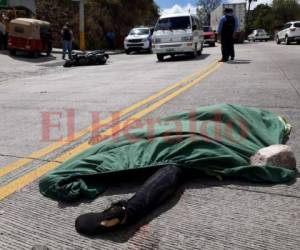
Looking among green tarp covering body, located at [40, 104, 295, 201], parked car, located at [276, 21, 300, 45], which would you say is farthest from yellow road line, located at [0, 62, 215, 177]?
parked car, located at [276, 21, 300, 45]

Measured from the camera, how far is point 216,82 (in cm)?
1055

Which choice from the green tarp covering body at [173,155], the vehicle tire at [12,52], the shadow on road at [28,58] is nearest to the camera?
the green tarp covering body at [173,155]

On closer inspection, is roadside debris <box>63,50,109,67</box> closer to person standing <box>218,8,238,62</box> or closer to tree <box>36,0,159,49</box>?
person standing <box>218,8,238,62</box>

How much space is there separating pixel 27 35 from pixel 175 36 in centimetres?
776

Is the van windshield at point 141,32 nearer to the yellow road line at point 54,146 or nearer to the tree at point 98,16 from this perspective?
the tree at point 98,16

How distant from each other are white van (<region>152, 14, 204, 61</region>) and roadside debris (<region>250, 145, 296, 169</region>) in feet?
53.0

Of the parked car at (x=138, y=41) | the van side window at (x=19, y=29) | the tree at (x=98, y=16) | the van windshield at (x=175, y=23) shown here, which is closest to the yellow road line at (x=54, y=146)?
the van windshield at (x=175, y=23)

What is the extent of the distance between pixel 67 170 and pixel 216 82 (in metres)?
7.32

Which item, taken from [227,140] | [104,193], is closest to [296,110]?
[227,140]

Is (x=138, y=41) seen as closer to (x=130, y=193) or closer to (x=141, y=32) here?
(x=141, y=32)

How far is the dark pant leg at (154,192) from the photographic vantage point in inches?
120

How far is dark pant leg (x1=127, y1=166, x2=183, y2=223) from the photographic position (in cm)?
304

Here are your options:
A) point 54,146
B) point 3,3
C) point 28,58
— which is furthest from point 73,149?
point 3,3

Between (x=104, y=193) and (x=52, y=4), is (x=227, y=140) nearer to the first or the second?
(x=104, y=193)
